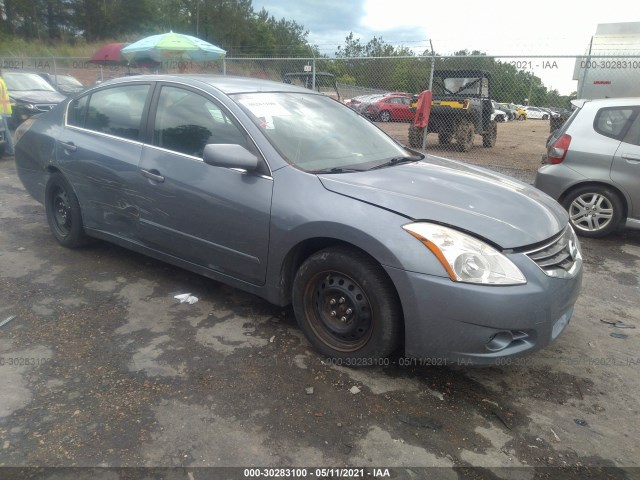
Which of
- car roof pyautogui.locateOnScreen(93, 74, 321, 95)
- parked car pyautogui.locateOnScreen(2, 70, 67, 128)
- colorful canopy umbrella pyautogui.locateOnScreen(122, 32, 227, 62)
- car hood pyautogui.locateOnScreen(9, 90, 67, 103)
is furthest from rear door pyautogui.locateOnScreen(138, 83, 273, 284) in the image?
car hood pyautogui.locateOnScreen(9, 90, 67, 103)

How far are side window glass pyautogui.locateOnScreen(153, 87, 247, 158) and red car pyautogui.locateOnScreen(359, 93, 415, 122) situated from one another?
17719mm

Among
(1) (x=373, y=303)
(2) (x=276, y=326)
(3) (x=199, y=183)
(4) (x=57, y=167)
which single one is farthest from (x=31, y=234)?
(1) (x=373, y=303)

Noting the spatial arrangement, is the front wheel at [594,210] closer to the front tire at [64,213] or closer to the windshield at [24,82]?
the front tire at [64,213]

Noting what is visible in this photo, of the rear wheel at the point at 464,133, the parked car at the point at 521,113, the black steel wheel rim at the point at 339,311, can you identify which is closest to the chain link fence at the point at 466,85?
the rear wheel at the point at 464,133

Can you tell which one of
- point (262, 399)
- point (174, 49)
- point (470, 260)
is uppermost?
point (174, 49)

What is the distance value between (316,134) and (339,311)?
51.3 inches

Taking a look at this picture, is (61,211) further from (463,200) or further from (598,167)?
(598,167)

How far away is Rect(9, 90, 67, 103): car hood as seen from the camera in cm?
1140

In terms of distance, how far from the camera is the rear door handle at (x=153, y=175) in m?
3.49

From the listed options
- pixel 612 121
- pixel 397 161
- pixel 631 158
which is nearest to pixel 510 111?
pixel 612 121

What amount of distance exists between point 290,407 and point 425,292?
913mm

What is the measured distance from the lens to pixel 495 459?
2.22 meters

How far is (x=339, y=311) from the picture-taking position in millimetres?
2854

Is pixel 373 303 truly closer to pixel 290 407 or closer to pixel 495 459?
pixel 290 407
